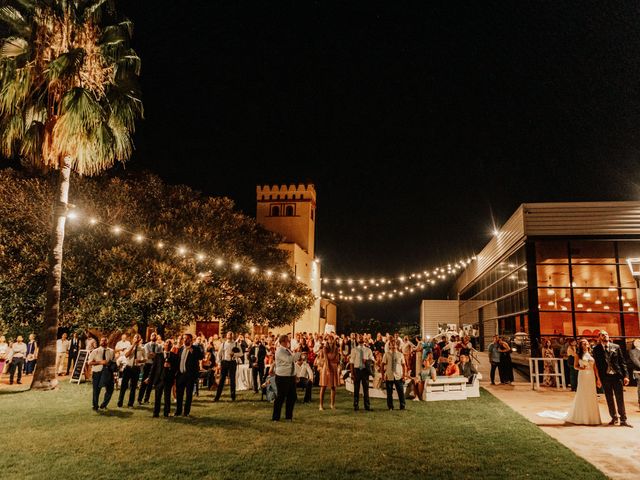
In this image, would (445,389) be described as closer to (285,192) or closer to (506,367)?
(506,367)

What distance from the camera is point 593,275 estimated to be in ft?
68.0

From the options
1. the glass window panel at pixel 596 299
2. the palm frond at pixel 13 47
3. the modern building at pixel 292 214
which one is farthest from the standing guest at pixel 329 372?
the modern building at pixel 292 214

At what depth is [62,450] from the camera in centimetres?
729

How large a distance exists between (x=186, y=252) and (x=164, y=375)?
13585 millimetres

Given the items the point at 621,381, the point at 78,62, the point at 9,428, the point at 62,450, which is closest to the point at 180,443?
the point at 62,450

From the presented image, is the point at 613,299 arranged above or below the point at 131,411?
above

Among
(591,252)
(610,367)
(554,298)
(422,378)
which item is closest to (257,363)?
(422,378)

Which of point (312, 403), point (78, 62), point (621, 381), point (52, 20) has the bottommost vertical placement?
point (312, 403)

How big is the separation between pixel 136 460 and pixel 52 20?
536 inches

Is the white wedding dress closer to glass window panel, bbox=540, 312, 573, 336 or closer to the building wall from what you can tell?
glass window panel, bbox=540, 312, 573, 336

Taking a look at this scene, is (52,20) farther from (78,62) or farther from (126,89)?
(126,89)

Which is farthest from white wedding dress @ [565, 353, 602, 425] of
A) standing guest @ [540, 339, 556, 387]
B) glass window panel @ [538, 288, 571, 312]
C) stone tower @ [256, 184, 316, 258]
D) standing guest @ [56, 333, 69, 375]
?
stone tower @ [256, 184, 316, 258]

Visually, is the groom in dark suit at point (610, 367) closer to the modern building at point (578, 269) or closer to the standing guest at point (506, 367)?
the standing guest at point (506, 367)

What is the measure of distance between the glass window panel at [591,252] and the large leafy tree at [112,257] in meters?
16.1
